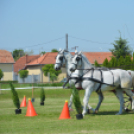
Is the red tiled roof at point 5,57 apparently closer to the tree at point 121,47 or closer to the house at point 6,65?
the house at point 6,65

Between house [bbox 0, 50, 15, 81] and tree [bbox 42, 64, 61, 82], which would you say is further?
house [bbox 0, 50, 15, 81]

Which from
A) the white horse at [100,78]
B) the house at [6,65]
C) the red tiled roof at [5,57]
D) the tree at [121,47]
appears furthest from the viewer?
the red tiled roof at [5,57]

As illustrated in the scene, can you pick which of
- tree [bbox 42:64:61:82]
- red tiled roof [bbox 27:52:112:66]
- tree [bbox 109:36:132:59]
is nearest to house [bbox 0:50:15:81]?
red tiled roof [bbox 27:52:112:66]

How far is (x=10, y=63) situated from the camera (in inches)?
2191

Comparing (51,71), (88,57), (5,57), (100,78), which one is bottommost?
(100,78)

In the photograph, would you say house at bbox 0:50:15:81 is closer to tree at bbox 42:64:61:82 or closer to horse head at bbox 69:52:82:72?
Result: tree at bbox 42:64:61:82

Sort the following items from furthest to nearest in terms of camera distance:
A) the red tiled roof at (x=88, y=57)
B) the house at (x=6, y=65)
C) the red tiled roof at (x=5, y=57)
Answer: the red tiled roof at (x=88, y=57)
the red tiled roof at (x=5, y=57)
the house at (x=6, y=65)

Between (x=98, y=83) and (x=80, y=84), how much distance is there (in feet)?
2.09

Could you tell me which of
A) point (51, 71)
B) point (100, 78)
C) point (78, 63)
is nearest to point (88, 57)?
point (51, 71)

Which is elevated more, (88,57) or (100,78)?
(88,57)

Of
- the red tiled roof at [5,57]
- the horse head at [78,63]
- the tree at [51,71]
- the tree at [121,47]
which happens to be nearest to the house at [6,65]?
the red tiled roof at [5,57]

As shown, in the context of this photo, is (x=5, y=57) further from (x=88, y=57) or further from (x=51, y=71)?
(x=88, y=57)

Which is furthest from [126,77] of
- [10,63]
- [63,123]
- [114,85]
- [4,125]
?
[10,63]

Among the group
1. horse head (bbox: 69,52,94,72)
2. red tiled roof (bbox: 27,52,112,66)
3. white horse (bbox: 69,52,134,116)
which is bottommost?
white horse (bbox: 69,52,134,116)
